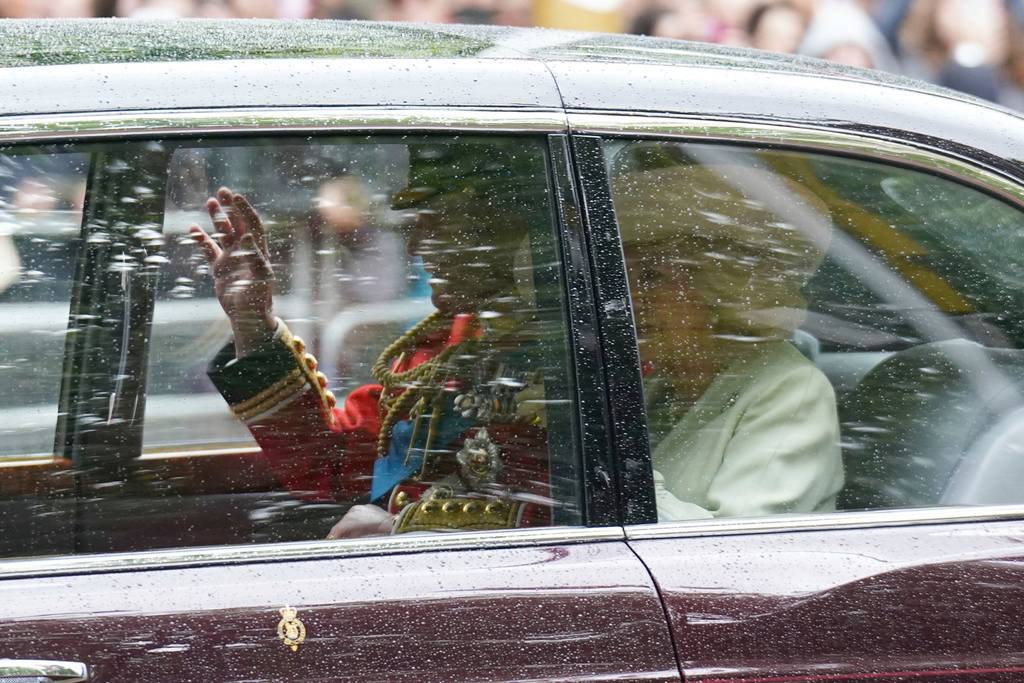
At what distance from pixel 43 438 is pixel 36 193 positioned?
0.29 m

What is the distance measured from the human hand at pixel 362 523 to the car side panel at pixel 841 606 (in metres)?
0.31

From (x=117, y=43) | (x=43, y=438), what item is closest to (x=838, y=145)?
(x=117, y=43)

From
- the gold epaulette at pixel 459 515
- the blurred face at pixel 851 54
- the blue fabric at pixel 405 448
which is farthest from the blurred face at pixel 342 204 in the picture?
the blurred face at pixel 851 54

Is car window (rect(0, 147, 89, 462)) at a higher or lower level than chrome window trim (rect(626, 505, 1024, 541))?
higher

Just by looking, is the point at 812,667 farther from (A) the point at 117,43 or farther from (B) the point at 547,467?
(A) the point at 117,43

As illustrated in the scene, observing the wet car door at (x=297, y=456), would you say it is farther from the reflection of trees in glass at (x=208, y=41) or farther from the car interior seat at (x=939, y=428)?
the car interior seat at (x=939, y=428)

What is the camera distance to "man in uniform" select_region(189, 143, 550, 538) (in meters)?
1.47

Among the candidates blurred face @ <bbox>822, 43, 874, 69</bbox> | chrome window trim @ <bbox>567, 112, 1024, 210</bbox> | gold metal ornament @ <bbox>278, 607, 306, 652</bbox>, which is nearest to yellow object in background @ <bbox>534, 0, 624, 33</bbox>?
blurred face @ <bbox>822, 43, 874, 69</bbox>

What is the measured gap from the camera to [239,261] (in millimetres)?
1453

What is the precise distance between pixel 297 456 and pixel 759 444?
0.66 metres

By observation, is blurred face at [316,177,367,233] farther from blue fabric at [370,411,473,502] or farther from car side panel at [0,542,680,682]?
car side panel at [0,542,680,682]

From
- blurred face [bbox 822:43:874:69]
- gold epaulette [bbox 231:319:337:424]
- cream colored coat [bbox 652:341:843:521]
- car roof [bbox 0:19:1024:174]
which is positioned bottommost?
cream colored coat [bbox 652:341:843:521]

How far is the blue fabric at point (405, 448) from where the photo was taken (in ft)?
4.87

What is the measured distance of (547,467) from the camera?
1.49 m
